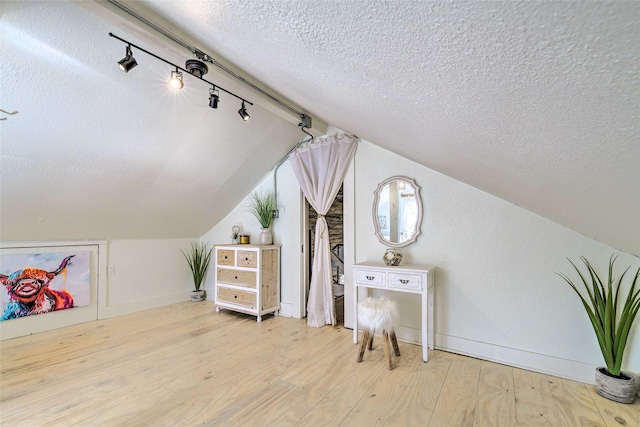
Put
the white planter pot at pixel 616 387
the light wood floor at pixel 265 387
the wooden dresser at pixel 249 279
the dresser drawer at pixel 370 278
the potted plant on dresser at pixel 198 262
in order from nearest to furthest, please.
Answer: the light wood floor at pixel 265 387
the white planter pot at pixel 616 387
the dresser drawer at pixel 370 278
the wooden dresser at pixel 249 279
the potted plant on dresser at pixel 198 262

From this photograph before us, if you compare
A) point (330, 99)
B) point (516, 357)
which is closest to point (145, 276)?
point (330, 99)

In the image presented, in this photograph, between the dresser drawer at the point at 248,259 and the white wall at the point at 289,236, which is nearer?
the dresser drawer at the point at 248,259

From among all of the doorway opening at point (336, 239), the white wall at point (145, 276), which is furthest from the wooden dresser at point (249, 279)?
the white wall at point (145, 276)

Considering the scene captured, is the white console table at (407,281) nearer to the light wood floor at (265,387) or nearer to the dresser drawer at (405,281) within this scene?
the dresser drawer at (405,281)

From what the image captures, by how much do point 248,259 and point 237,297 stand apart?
546mm

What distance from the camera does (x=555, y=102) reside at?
68 cm

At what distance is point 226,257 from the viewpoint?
3900mm

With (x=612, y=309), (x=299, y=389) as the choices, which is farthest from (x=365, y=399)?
(x=612, y=309)

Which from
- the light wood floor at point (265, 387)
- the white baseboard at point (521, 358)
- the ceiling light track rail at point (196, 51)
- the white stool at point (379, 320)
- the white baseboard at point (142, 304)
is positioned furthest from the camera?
the white baseboard at point (142, 304)

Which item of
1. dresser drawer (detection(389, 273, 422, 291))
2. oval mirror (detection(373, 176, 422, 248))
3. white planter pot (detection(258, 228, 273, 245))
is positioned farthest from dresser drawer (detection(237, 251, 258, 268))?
dresser drawer (detection(389, 273, 422, 291))

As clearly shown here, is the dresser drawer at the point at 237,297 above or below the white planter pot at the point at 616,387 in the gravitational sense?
above

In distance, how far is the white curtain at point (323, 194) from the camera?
3.33 meters

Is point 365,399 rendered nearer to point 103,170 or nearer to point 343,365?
point 343,365

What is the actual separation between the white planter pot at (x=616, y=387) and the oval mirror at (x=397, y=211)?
1633 mm
